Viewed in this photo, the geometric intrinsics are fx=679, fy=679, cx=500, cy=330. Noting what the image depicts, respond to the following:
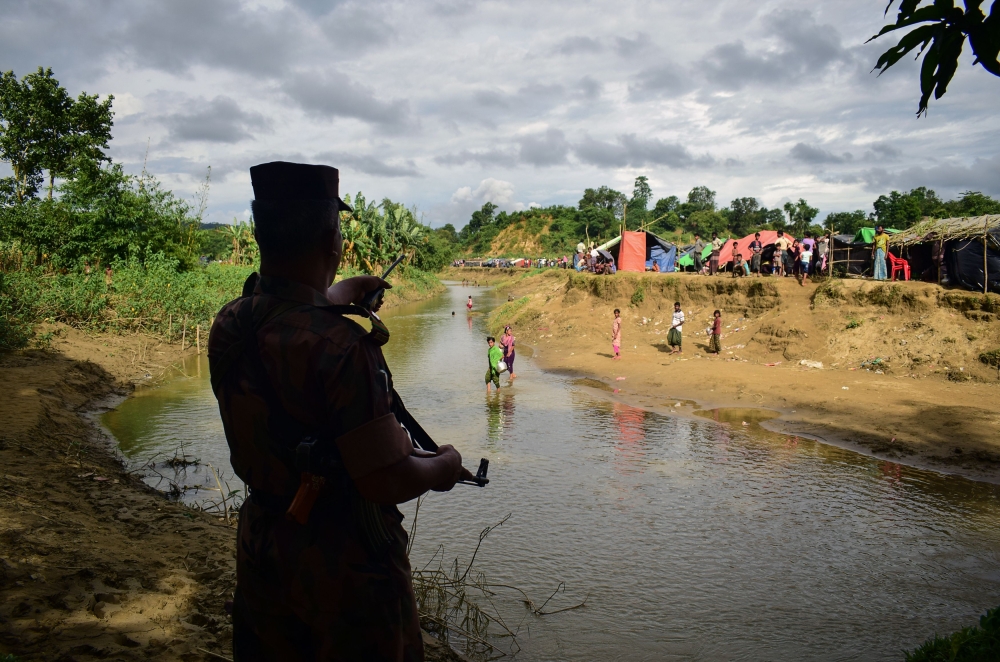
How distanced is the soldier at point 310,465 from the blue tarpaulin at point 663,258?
104 ft

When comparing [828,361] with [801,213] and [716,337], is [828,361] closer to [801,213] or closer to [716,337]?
[716,337]

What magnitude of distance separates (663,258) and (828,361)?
54.0ft

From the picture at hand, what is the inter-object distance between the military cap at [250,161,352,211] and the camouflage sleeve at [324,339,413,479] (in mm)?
531

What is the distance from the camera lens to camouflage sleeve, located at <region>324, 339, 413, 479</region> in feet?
5.54

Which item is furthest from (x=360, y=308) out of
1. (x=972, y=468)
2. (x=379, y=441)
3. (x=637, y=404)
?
(x=637, y=404)

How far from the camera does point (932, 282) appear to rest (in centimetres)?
1725

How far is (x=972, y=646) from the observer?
3262 mm

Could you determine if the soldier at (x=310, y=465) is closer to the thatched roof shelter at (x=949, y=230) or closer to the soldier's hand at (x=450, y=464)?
the soldier's hand at (x=450, y=464)

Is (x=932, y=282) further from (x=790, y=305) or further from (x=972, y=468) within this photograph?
(x=972, y=468)

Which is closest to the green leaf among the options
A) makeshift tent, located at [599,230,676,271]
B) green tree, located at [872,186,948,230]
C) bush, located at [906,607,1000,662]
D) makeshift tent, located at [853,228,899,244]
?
bush, located at [906,607,1000,662]

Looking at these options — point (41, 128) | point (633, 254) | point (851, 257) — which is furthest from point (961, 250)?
point (41, 128)

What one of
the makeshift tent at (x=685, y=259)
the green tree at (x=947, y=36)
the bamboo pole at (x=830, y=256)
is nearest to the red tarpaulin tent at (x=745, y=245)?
the makeshift tent at (x=685, y=259)

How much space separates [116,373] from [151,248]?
7.28 metres

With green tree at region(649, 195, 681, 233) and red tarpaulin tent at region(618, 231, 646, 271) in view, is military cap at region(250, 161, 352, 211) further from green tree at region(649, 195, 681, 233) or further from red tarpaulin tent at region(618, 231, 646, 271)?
green tree at region(649, 195, 681, 233)
